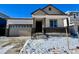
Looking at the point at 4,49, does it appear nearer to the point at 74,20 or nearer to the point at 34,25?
the point at 34,25

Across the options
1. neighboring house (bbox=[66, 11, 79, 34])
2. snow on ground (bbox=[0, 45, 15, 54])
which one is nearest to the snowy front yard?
snow on ground (bbox=[0, 45, 15, 54])

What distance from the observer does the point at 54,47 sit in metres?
3.70

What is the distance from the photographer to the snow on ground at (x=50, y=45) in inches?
142

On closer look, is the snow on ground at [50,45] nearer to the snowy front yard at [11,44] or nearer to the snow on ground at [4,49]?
the snowy front yard at [11,44]

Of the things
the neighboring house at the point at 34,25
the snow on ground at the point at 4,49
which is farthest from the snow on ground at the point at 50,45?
the snow on ground at the point at 4,49

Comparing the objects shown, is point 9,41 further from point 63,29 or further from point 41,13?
point 63,29

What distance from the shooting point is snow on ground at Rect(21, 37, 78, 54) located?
360 centimetres

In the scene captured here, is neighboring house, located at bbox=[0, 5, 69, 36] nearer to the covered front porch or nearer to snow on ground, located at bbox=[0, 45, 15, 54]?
the covered front porch

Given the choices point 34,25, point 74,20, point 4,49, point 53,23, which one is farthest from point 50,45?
point 4,49

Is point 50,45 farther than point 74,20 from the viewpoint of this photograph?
No

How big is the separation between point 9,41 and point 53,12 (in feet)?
5.94

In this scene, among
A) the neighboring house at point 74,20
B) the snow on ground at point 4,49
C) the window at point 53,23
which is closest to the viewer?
the snow on ground at point 4,49

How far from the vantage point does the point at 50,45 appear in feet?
12.2

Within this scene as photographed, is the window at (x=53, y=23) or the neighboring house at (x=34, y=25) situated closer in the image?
the neighboring house at (x=34, y=25)
